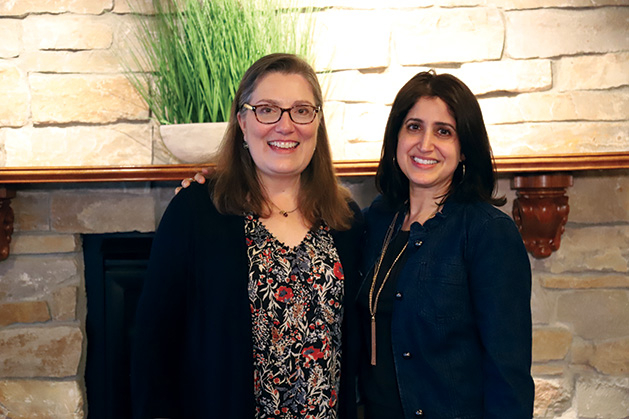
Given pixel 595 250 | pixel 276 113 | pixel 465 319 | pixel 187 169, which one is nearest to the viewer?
pixel 465 319

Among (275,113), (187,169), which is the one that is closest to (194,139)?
(187,169)

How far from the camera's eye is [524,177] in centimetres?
185

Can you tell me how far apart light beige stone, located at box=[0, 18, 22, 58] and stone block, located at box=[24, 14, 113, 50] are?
2 cm

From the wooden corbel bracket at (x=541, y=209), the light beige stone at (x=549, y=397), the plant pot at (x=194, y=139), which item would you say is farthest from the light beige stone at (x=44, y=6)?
the light beige stone at (x=549, y=397)

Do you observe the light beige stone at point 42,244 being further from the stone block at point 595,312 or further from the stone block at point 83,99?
the stone block at point 595,312

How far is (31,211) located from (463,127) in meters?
1.47

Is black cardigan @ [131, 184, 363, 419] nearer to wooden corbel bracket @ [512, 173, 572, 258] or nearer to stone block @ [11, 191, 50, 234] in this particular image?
stone block @ [11, 191, 50, 234]

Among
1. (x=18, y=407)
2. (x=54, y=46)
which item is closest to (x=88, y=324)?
(x=18, y=407)

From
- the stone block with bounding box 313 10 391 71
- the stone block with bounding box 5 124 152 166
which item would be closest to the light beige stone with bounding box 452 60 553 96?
the stone block with bounding box 313 10 391 71

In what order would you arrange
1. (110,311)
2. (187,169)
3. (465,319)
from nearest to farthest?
(465,319) < (187,169) < (110,311)

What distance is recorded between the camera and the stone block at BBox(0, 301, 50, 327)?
6.41 ft

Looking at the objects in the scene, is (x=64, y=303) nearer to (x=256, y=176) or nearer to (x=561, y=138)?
(x=256, y=176)

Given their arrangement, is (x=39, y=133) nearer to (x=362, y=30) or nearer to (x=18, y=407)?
(x=18, y=407)

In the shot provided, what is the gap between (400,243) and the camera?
143 cm
